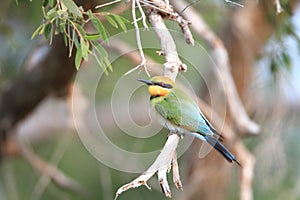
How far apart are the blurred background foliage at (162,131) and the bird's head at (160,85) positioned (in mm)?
463

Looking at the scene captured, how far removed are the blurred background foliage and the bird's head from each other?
1.52 feet

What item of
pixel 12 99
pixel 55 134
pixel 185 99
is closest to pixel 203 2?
pixel 12 99

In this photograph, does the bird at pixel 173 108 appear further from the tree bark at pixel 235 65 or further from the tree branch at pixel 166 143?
the tree bark at pixel 235 65

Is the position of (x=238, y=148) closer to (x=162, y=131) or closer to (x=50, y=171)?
(x=162, y=131)

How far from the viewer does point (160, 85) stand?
2.79 feet

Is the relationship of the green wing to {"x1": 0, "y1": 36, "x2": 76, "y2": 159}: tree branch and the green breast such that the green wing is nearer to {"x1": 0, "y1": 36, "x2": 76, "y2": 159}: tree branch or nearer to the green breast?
the green breast

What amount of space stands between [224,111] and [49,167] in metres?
0.46

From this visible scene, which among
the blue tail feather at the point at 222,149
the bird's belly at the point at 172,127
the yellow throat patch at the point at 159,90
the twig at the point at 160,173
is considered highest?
the yellow throat patch at the point at 159,90

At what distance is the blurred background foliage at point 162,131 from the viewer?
1.53 metres

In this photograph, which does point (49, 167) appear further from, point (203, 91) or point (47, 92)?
point (203, 91)

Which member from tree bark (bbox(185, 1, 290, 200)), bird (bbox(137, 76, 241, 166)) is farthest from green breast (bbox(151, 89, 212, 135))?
tree bark (bbox(185, 1, 290, 200))

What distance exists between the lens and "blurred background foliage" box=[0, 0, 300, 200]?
1.53 meters

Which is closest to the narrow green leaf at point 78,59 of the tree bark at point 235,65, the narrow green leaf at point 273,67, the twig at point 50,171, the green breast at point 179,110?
the green breast at point 179,110

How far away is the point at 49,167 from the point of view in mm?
1757
